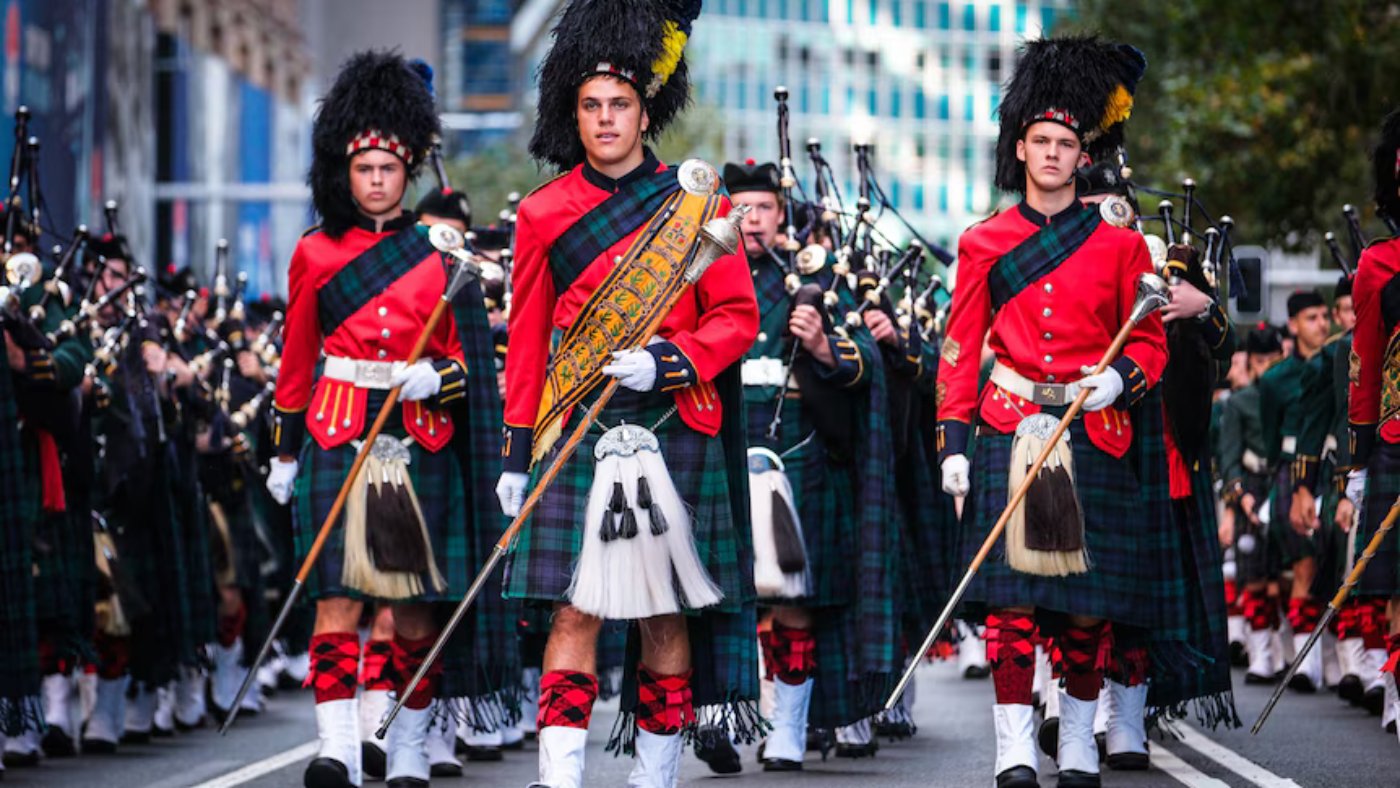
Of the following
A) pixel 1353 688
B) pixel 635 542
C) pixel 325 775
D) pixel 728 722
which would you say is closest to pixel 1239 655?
pixel 1353 688

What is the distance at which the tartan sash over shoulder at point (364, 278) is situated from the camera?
30.7 ft

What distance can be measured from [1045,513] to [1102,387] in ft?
1.50

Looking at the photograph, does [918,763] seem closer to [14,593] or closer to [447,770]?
[447,770]

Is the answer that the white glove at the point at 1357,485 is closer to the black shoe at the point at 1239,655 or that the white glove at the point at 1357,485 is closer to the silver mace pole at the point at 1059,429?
Result: the silver mace pole at the point at 1059,429

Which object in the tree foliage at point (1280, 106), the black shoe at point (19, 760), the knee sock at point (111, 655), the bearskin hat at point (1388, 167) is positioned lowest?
the black shoe at point (19, 760)

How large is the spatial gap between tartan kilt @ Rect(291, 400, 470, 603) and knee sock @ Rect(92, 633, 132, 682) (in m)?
2.50

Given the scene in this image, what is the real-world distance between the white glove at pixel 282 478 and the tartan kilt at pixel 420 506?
0.17 ft

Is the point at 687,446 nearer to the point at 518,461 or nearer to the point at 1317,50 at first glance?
the point at 518,461

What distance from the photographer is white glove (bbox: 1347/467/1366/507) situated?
30.4 feet

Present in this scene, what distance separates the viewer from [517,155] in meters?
52.3

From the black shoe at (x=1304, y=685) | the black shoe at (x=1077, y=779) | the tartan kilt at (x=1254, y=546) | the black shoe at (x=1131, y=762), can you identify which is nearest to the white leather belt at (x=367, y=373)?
the black shoe at (x=1077, y=779)

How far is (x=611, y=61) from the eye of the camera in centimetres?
761

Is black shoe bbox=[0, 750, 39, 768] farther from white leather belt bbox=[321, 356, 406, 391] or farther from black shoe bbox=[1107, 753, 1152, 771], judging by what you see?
black shoe bbox=[1107, 753, 1152, 771]

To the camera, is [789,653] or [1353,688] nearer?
[789,653]
